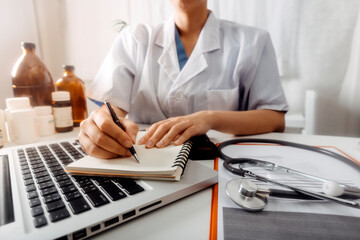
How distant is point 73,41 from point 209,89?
1226 mm

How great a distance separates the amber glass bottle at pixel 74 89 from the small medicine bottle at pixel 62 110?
0.29 feet

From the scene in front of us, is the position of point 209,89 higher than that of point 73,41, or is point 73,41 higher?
point 73,41

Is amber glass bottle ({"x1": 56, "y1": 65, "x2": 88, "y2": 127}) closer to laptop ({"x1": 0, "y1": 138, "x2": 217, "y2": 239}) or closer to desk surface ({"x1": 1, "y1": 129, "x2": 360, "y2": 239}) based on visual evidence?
laptop ({"x1": 0, "y1": 138, "x2": 217, "y2": 239})

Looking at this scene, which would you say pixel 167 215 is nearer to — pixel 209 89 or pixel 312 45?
pixel 209 89

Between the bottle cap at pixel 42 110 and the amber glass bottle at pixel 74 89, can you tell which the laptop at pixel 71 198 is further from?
the amber glass bottle at pixel 74 89

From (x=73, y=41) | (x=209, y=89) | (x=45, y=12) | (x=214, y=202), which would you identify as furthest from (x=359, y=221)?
(x=45, y=12)

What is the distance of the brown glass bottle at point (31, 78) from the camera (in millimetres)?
637

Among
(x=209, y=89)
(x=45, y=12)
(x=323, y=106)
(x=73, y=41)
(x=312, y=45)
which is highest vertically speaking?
(x=45, y=12)

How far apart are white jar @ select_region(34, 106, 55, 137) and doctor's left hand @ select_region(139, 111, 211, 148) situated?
1.26 ft

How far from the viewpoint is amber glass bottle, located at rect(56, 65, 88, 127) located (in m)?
0.73

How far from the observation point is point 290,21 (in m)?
1.02

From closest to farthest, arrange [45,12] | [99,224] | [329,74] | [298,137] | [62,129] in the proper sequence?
[99,224] → [298,137] → [62,129] → [329,74] → [45,12]

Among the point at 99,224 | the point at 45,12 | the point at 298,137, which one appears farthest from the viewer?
the point at 45,12

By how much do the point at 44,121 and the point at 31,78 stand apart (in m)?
0.16
